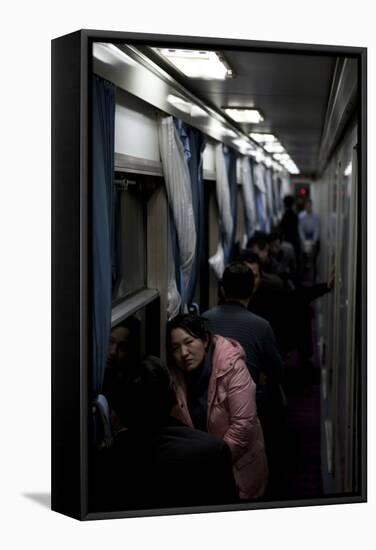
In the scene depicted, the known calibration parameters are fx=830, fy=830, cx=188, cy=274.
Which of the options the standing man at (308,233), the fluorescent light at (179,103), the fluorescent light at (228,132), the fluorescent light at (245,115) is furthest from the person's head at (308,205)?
the fluorescent light at (179,103)

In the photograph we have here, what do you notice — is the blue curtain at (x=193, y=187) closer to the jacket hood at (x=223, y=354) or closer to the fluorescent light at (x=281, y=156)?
the jacket hood at (x=223, y=354)

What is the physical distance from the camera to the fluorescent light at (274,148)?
746cm

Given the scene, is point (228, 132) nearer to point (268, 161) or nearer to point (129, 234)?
point (129, 234)

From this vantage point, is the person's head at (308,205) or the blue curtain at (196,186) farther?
the person's head at (308,205)

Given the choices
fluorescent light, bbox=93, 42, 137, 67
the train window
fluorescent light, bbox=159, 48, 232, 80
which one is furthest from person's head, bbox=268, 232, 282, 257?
fluorescent light, bbox=93, 42, 137, 67

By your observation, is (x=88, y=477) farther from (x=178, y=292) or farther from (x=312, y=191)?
(x=312, y=191)

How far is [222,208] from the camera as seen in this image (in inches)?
220

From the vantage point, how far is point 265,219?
8.68 meters

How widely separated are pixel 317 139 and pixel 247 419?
170 inches

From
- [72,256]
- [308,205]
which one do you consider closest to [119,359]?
[72,256]

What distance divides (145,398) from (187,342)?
1.26 ft

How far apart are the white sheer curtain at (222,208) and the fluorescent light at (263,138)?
0.98m

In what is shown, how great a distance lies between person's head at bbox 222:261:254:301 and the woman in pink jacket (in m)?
0.46

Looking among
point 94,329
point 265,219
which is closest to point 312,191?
point 265,219
